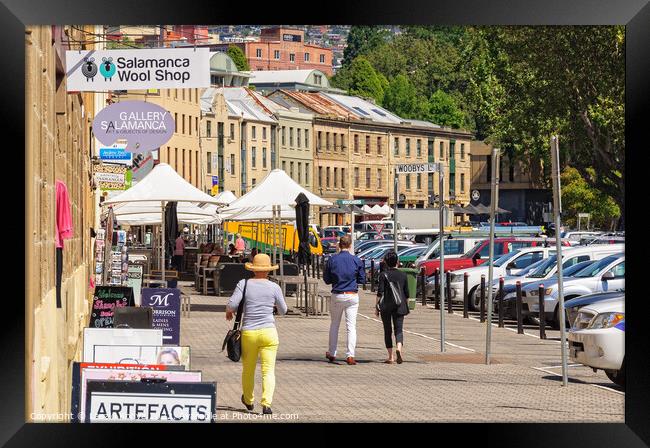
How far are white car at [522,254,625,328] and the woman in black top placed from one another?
7.85 meters

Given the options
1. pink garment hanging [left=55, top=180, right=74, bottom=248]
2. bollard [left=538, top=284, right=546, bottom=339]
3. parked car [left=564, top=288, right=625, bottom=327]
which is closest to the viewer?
pink garment hanging [left=55, top=180, right=74, bottom=248]

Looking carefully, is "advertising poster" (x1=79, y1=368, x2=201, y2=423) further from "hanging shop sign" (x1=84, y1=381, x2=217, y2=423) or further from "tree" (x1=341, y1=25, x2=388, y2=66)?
"tree" (x1=341, y1=25, x2=388, y2=66)

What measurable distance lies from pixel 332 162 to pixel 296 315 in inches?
3438

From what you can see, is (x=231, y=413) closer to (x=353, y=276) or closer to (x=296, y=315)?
(x=353, y=276)

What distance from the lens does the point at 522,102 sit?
6475cm

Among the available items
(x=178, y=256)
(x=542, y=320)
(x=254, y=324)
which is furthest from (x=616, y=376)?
(x=178, y=256)

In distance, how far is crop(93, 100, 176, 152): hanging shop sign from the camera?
20406mm

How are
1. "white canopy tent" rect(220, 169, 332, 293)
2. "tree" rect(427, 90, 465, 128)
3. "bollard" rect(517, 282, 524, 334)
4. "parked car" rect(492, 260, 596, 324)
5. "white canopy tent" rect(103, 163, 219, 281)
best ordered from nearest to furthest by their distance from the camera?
1. "bollard" rect(517, 282, 524, 334)
2. "white canopy tent" rect(103, 163, 219, 281)
3. "parked car" rect(492, 260, 596, 324)
4. "white canopy tent" rect(220, 169, 332, 293)
5. "tree" rect(427, 90, 465, 128)

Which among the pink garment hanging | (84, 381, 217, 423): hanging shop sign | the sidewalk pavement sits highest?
the pink garment hanging

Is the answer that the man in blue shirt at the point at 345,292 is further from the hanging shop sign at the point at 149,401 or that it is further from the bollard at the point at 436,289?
the bollard at the point at 436,289

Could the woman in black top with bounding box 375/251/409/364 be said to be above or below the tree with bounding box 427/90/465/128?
below

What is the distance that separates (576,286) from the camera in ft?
94.7

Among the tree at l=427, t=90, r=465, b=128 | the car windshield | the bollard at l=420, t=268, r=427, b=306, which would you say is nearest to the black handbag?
the car windshield

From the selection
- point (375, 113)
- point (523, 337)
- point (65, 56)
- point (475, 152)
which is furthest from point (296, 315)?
point (375, 113)
